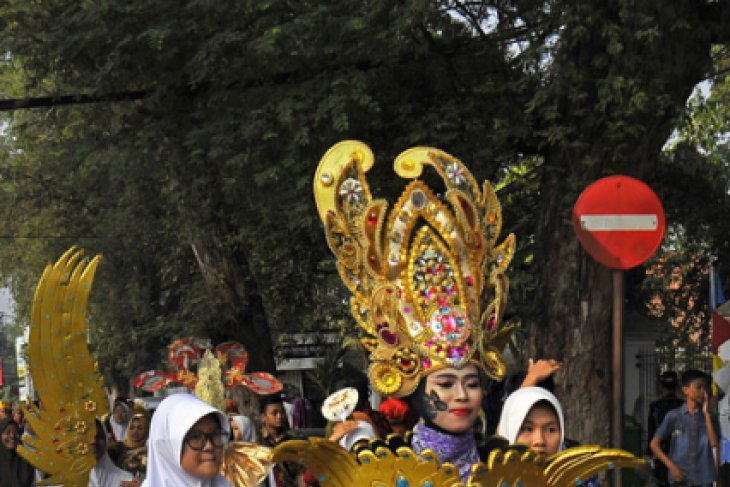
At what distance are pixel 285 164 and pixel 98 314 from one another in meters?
20.2

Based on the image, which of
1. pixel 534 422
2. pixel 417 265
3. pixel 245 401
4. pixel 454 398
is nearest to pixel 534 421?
pixel 534 422

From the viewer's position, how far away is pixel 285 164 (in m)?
13.2

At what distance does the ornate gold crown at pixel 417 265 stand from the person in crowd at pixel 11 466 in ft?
24.0

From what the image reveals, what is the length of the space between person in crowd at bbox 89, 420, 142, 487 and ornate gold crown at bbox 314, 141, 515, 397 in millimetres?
3012

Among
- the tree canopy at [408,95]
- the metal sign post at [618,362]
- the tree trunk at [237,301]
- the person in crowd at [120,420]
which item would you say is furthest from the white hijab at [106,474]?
the tree trunk at [237,301]

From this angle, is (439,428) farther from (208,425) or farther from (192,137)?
(192,137)

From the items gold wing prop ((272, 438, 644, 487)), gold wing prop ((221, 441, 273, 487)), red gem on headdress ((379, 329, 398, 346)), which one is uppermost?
red gem on headdress ((379, 329, 398, 346))

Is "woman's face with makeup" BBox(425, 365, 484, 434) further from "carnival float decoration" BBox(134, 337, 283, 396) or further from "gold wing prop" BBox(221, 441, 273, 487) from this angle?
"carnival float decoration" BBox(134, 337, 283, 396)

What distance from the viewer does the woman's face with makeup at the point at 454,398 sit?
6.36 meters

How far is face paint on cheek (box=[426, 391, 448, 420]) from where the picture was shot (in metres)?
6.39

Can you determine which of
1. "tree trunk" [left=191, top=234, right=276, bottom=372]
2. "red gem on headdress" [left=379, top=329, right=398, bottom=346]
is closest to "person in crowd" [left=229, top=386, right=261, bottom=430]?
"tree trunk" [left=191, top=234, right=276, bottom=372]

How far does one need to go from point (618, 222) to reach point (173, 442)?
3.71 m

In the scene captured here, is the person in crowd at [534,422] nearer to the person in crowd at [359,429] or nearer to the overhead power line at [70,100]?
the person in crowd at [359,429]

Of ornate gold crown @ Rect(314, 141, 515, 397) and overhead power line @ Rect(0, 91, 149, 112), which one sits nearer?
ornate gold crown @ Rect(314, 141, 515, 397)
